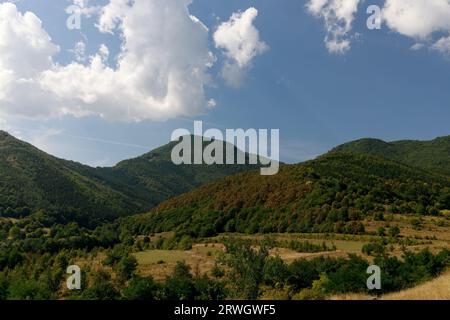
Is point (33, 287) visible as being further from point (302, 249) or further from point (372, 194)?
point (372, 194)

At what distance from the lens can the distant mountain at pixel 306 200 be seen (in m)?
118

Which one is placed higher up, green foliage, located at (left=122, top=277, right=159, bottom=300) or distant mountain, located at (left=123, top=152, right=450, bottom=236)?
distant mountain, located at (left=123, top=152, right=450, bottom=236)

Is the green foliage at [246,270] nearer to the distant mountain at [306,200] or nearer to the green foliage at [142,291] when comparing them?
the green foliage at [142,291]

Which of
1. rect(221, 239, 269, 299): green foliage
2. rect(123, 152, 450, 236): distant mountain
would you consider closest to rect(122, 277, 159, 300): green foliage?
rect(221, 239, 269, 299): green foliage

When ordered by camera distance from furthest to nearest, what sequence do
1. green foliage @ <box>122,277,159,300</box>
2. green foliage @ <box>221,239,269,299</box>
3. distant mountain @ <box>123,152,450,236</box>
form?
distant mountain @ <box>123,152,450,236</box> < green foliage @ <box>122,277,159,300</box> < green foliage @ <box>221,239,269,299</box>

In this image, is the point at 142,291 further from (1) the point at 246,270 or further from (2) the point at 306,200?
Answer: (2) the point at 306,200

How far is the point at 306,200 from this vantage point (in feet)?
431

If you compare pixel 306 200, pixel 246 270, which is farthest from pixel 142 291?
pixel 306 200

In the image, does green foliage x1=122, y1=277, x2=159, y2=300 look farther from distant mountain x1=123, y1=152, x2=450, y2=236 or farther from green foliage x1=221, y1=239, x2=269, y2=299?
distant mountain x1=123, y1=152, x2=450, y2=236

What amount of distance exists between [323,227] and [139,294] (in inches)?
2961

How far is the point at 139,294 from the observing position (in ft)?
147

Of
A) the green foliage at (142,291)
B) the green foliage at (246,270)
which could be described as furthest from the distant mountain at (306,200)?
the green foliage at (142,291)

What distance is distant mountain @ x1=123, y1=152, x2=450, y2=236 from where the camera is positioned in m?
118
